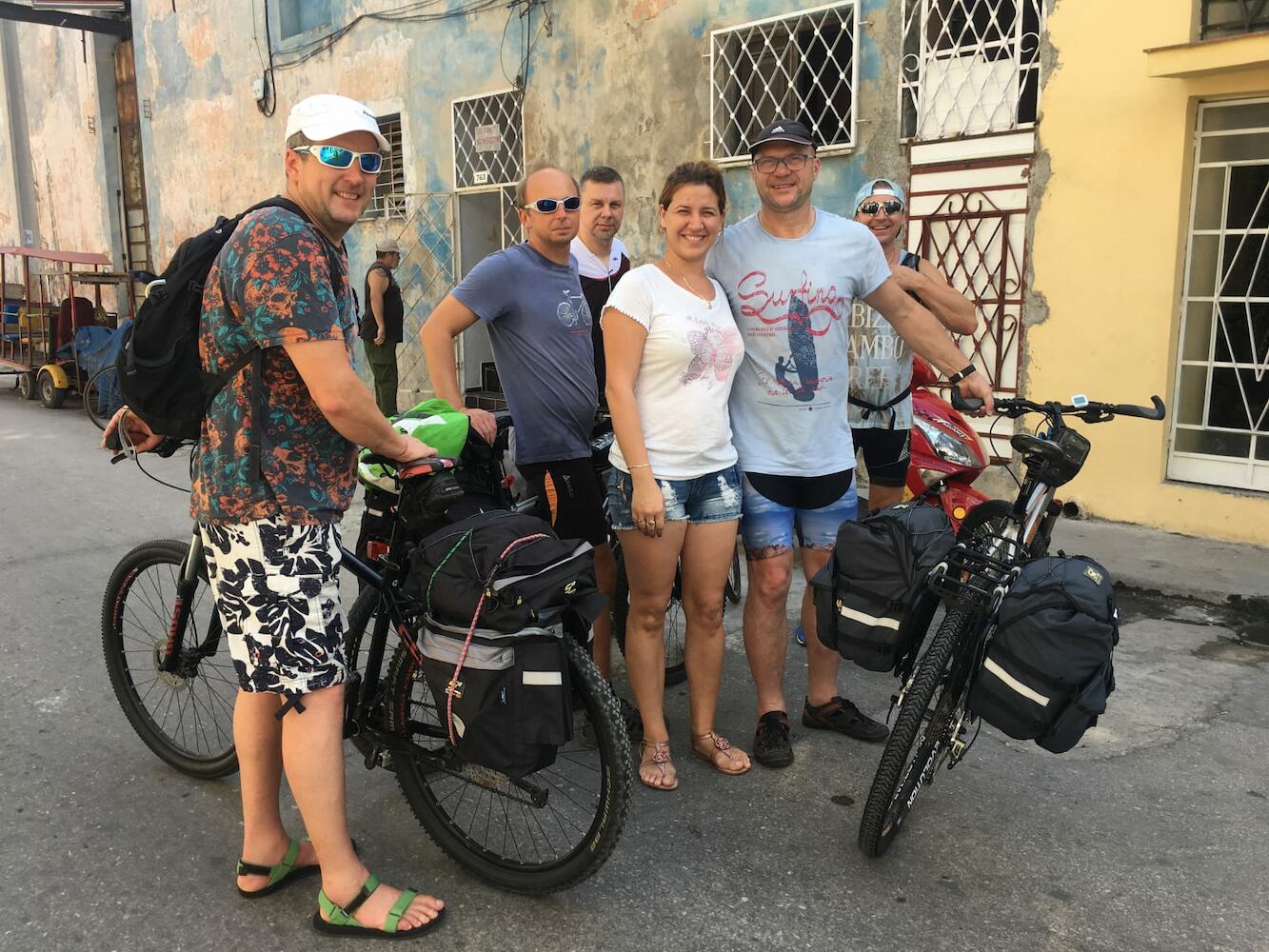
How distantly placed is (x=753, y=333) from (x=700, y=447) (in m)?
0.43

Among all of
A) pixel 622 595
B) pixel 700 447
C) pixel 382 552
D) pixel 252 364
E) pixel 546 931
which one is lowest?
pixel 546 931

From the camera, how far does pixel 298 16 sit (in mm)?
13438

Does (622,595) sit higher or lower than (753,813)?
higher

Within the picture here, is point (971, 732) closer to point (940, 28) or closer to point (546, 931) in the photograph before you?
point (546, 931)

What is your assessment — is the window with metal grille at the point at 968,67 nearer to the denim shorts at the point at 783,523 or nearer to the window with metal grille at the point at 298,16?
the denim shorts at the point at 783,523

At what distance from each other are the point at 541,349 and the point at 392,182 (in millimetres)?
9586

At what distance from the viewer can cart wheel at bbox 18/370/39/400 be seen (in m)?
14.2

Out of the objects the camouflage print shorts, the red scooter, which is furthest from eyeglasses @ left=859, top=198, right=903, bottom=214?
the camouflage print shorts

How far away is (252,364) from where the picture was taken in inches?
92.9

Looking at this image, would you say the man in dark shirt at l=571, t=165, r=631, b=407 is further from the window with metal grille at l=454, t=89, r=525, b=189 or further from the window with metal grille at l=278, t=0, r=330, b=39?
the window with metal grille at l=278, t=0, r=330, b=39

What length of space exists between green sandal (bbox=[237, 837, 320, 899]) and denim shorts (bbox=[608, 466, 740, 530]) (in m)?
1.29

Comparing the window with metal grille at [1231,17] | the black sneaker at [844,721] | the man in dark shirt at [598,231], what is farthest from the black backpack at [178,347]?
the window with metal grille at [1231,17]

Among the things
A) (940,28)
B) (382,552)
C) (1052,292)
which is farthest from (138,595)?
(940,28)

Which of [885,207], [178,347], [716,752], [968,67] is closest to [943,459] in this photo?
[885,207]
